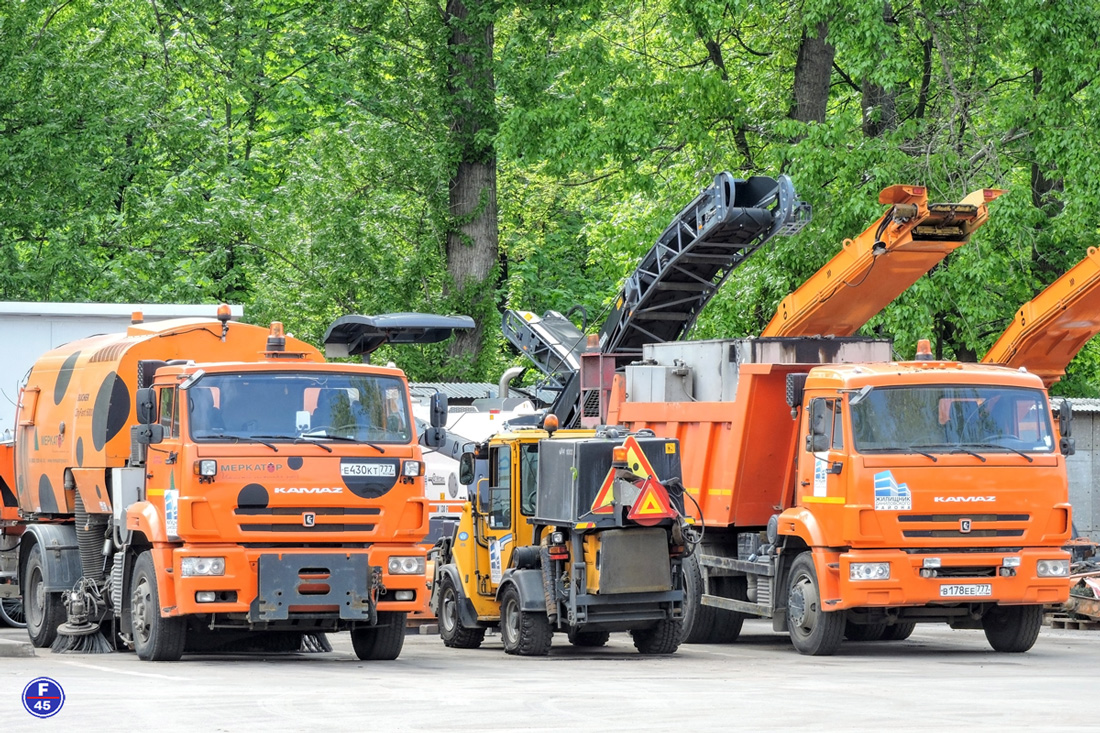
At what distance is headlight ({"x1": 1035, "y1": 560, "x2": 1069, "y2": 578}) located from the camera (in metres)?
16.1

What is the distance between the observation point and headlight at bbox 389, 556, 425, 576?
15.1 metres

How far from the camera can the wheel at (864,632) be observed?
19172 mm

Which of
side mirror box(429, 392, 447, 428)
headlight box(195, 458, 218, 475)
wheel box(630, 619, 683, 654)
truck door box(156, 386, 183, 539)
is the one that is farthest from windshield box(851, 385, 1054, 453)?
truck door box(156, 386, 183, 539)

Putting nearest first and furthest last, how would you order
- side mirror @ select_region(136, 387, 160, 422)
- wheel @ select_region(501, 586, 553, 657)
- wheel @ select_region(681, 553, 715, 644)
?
side mirror @ select_region(136, 387, 160, 422) < wheel @ select_region(501, 586, 553, 657) < wheel @ select_region(681, 553, 715, 644)

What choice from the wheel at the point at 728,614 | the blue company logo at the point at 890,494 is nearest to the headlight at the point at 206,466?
the blue company logo at the point at 890,494

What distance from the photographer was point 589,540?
53.8ft

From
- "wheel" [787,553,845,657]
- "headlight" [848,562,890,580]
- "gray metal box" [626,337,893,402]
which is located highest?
"gray metal box" [626,337,893,402]

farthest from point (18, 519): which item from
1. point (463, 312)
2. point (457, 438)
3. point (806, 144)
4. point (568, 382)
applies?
point (463, 312)

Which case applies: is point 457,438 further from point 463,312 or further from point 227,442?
point 463,312

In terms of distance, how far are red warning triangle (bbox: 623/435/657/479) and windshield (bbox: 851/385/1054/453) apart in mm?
1948

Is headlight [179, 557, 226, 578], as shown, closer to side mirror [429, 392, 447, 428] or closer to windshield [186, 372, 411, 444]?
windshield [186, 372, 411, 444]

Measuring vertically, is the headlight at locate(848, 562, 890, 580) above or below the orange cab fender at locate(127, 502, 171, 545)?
below

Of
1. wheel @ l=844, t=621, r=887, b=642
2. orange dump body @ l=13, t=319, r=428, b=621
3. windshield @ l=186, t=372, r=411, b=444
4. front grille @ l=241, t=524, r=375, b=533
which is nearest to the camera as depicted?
orange dump body @ l=13, t=319, r=428, b=621

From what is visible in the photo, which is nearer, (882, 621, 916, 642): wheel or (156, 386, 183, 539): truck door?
(156, 386, 183, 539): truck door
